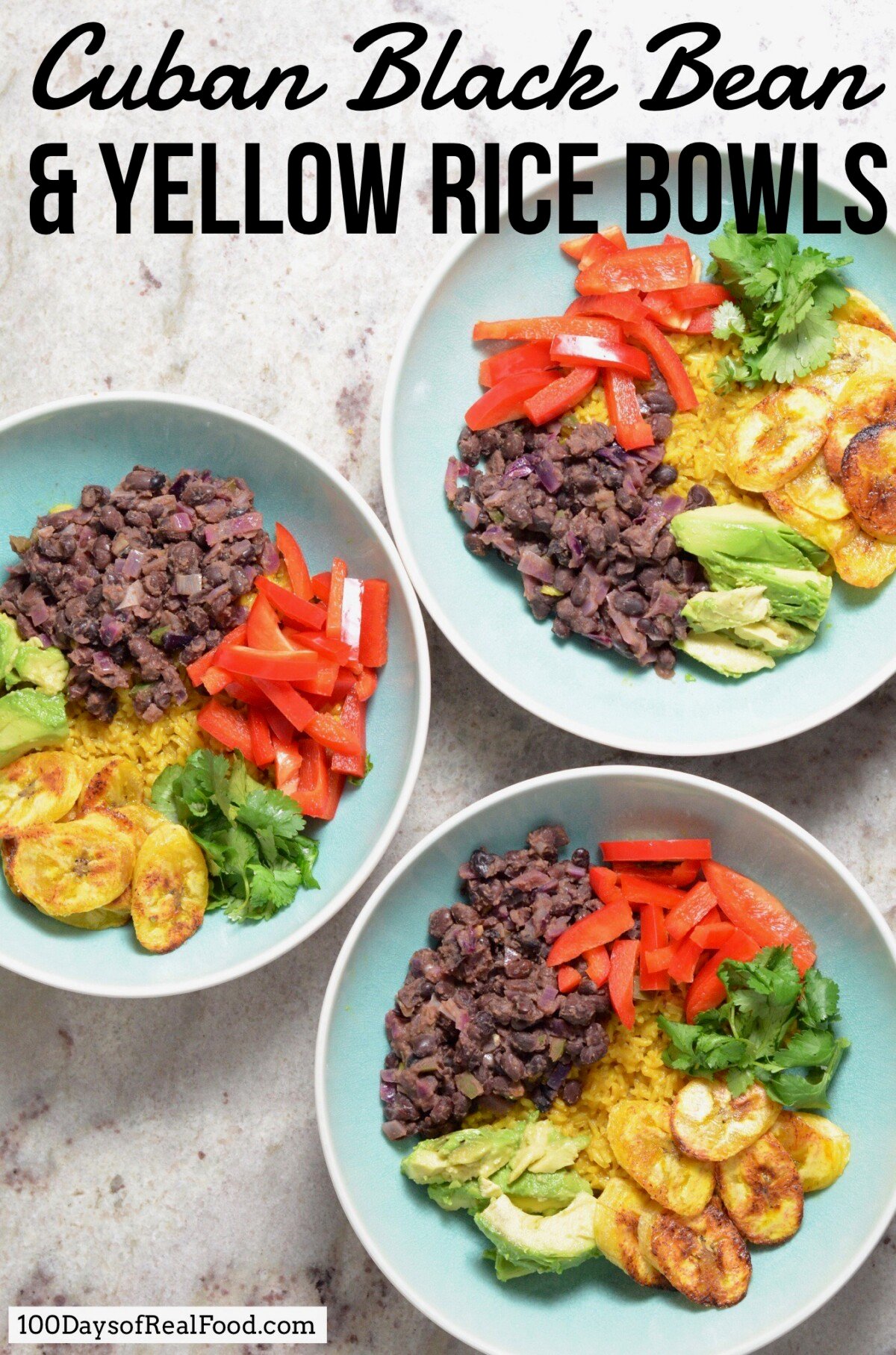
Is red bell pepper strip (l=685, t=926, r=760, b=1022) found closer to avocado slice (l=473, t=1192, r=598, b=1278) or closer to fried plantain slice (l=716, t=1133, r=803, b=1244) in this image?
fried plantain slice (l=716, t=1133, r=803, b=1244)

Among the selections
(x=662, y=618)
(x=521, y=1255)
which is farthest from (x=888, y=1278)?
(x=662, y=618)

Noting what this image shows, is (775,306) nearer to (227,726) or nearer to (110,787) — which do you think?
(227,726)

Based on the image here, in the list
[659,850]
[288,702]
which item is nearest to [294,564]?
[288,702]

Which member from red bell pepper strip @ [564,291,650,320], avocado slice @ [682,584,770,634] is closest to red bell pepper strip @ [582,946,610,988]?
avocado slice @ [682,584,770,634]

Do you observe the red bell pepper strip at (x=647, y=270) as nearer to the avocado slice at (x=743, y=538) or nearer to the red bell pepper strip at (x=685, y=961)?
the avocado slice at (x=743, y=538)

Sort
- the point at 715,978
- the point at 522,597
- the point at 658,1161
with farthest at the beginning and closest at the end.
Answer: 1. the point at 522,597
2. the point at 715,978
3. the point at 658,1161

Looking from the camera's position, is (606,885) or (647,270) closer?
(606,885)
